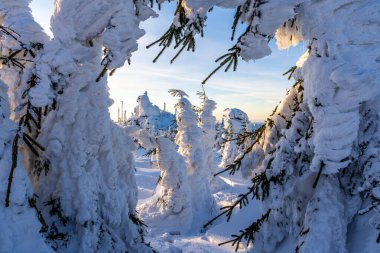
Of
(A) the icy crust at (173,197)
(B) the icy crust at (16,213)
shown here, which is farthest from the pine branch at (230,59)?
(A) the icy crust at (173,197)

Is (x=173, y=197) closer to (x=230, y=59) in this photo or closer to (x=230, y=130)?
(x=230, y=59)

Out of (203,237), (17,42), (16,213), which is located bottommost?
(203,237)

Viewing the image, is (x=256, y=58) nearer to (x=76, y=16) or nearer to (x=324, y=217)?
(x=324, y=217)

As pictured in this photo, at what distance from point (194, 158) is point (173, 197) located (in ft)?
10.2

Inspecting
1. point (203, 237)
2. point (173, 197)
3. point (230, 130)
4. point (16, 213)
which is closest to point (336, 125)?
point (16, 213)

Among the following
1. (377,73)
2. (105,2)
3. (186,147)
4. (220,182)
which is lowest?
(220,182)

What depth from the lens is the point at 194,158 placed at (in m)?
18.4

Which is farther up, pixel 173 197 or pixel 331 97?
pixel 331 97

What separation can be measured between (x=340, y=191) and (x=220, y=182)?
22094mm

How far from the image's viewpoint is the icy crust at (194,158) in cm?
1750

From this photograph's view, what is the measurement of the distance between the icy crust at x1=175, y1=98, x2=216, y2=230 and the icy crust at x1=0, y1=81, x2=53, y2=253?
14.0m

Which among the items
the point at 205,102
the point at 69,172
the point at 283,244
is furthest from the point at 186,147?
the point at 283,244

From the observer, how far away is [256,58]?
2.63 metres

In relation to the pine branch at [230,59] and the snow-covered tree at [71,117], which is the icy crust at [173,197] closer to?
the snow-covered tree at [71,117]
